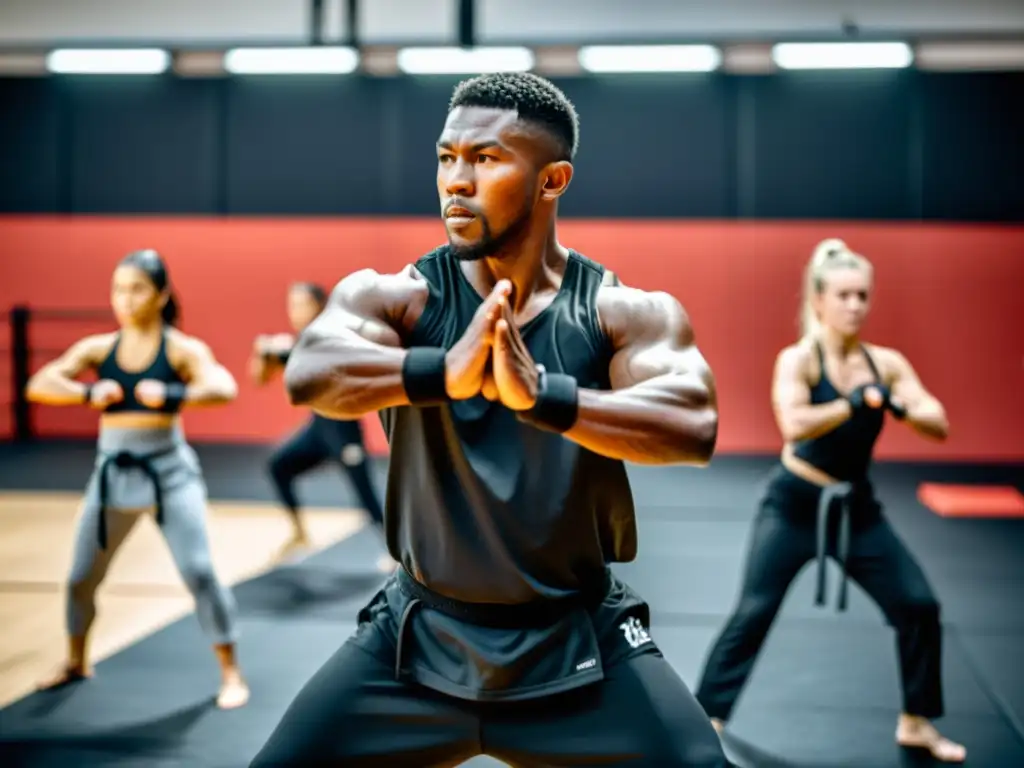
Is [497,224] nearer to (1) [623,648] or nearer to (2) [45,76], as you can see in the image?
(1) [623,648]

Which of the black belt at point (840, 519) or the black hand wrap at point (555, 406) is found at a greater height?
the black hand wrap at point (555, 406)

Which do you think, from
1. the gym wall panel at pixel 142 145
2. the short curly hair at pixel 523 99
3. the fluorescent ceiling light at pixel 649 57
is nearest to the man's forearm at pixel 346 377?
the short curly hair at pixel 523 99

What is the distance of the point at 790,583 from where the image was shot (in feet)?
10.4

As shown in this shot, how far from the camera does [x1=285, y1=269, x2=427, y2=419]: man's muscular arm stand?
59.8 inches

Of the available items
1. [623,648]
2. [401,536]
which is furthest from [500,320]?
[623,648]

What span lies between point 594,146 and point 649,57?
285 cm

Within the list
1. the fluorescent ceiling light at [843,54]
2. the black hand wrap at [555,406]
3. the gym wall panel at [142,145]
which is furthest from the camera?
the gym wall panel at [142,145]

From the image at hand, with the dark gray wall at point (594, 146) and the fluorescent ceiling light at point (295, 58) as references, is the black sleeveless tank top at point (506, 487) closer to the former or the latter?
the fluorescent ceiling light at point (295, 58)

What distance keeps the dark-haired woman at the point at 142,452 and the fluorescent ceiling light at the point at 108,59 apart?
4.32m

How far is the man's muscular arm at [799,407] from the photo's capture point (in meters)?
3.18

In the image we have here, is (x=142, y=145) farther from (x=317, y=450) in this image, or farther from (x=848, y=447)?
(x=848, y=447)

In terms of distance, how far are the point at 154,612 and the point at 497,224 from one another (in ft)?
12.3

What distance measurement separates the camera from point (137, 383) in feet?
11.9

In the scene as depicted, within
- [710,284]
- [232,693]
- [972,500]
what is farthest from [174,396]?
[710,284]
